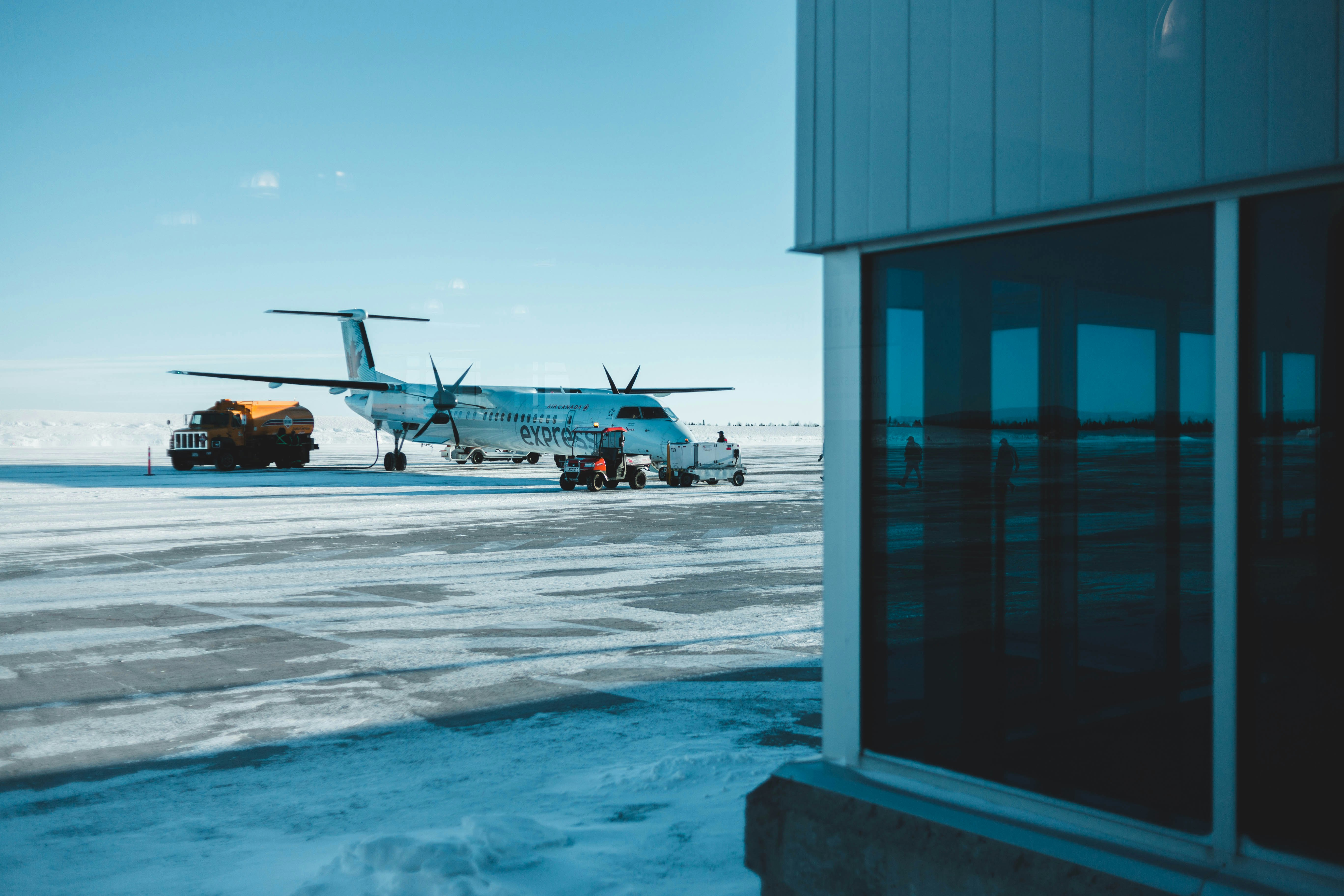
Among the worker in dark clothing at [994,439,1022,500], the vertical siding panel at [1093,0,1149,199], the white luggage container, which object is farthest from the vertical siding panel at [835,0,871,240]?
the white luggage container

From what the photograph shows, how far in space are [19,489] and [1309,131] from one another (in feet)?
111

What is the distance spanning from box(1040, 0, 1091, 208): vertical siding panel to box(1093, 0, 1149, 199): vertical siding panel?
23 millimetres

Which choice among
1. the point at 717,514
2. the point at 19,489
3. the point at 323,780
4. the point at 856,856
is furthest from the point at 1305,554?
the point at 19,489

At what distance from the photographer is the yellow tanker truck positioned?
41.8 metres

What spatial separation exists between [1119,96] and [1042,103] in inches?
9.9

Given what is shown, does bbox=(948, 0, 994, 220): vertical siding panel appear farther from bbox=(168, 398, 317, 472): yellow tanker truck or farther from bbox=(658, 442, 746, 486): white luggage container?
bbox=(168, 398, 317, 472): yellow tanker truck

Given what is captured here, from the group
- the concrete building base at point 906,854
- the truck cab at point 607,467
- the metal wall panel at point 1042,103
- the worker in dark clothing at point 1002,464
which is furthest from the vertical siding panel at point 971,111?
the truck cab at point 607,467

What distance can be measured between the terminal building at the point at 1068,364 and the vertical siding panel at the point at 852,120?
0.01 m

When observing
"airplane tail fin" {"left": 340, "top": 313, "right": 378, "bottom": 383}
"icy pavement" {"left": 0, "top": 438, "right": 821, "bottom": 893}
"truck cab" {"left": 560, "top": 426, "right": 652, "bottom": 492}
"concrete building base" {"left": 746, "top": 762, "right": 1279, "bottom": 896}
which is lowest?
"icy pavement" {"left": 0, "top": 438, "right": 821, "bottom": 893}

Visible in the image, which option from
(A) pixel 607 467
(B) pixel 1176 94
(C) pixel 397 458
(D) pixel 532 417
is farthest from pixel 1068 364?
(C) pixel 397 458

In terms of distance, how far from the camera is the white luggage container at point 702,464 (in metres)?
28.2

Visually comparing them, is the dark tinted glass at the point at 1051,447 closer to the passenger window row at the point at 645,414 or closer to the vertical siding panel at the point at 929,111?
the vertical siding panel at the point at 929,111

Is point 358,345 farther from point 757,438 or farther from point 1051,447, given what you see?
point 757,438

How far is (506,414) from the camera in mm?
34562
